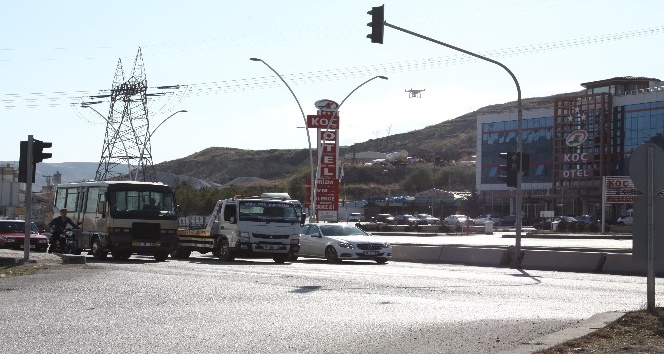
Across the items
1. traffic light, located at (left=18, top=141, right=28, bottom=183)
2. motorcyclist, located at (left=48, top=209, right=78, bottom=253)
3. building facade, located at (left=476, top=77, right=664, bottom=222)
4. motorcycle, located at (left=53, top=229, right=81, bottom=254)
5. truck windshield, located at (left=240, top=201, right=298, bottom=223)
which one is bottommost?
motorcycle, located at (left=53, top=229, right=81, bottom=254)

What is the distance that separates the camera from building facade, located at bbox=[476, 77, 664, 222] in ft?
327

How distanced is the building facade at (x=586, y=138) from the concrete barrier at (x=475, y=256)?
65.4 meters

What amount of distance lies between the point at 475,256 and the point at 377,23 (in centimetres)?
1042

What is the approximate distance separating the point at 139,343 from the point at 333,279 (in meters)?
11.7

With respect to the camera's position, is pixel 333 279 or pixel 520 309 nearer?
→ pixel 520 309

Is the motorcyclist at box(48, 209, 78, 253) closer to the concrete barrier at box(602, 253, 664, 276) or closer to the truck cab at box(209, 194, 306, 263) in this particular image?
the truck cab at box(209, 194, 306, 263)

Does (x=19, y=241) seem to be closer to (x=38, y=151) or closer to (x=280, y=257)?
(x=280, y=257)

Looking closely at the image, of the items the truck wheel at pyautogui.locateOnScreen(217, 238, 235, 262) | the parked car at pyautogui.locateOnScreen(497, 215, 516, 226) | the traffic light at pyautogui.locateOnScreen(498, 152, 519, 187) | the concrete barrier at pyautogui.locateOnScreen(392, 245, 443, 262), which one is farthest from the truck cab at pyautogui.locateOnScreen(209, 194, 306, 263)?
the parked car at pyautogui.locateOnScreen(497, 215, 516, 226)

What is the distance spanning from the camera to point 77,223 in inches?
1359

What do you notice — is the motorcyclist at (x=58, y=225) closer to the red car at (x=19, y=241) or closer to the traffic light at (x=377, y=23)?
the red car at (x=19, y=241)

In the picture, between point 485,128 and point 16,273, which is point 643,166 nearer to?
point 16,273

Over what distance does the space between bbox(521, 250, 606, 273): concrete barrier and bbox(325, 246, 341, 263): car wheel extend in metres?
6.26

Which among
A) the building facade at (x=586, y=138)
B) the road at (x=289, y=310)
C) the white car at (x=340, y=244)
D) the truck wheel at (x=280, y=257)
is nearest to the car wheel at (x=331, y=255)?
the white car at (x=340, y=244)

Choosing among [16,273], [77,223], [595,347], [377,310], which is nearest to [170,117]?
[77,223]
